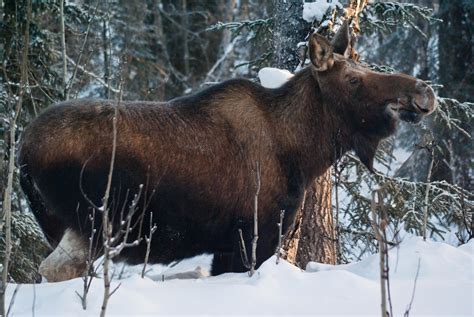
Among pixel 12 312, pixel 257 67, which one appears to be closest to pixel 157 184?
pixel 12 312

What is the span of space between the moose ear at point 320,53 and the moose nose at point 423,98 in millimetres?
750

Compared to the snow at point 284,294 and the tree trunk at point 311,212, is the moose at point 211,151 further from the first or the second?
the snow at point 284,294

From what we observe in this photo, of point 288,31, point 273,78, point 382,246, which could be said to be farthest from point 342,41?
point 382,246

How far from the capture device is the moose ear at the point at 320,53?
633cm

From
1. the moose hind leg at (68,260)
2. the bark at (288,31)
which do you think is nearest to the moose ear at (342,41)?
the bark at (288,31)

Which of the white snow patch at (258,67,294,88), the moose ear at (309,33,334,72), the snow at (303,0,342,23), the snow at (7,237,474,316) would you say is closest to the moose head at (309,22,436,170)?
the moose ear at (309,33,334,72)

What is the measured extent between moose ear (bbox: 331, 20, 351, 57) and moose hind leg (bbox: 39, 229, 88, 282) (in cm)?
257

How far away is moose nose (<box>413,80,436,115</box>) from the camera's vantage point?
19.9ft

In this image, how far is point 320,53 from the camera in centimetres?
641

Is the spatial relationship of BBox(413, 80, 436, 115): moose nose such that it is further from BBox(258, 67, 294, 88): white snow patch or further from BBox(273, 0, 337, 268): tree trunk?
BBox(273, 0, 337, 268): tree trunk

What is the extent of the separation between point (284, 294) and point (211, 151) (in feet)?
6.12

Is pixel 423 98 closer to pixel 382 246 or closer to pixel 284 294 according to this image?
pixel 284 294

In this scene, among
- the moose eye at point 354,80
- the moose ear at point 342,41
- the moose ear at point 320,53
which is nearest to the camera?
the moose ear at point 320,53

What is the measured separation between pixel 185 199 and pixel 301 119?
1.21 m
